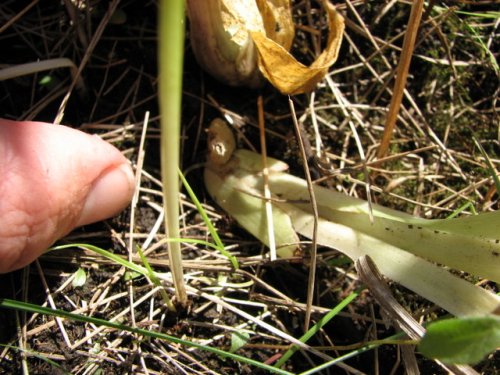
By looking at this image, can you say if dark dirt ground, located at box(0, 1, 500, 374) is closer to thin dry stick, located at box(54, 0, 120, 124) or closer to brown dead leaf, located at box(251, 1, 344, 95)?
thin dry stick, located at box(54, 0, 120, 124)

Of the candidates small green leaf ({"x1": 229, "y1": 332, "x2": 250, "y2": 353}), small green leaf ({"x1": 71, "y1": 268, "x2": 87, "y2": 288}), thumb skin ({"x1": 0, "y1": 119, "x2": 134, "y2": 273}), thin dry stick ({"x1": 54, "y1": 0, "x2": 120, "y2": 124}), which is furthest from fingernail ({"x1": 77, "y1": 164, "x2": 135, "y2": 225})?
small green leaf ({"x1": 229, "y1": 332, "x2": 250, "y2": 353})

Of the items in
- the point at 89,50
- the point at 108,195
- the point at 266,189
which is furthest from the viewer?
the point at 89,50

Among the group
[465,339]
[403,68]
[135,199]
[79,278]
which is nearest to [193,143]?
[135,199]

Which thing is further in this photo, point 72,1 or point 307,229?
point 72,1

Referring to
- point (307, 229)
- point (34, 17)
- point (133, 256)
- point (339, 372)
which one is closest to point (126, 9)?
point (34, 17)

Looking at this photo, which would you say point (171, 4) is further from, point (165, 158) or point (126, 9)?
point (126, 9)

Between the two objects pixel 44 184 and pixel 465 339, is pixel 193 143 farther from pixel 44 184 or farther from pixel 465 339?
pixel 465 339
